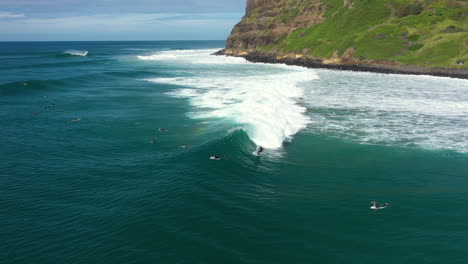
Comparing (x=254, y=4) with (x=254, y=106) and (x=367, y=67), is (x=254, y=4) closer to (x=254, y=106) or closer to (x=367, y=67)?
(x=367, y=67)

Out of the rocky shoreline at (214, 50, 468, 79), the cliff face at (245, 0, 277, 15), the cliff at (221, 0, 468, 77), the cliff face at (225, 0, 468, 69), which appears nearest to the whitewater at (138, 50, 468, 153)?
the rocky shoreline at (214, 50, 468, 79)

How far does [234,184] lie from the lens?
1803cm

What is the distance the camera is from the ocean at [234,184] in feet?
42.5

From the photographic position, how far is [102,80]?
212ft

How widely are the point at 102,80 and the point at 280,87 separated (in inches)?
1326

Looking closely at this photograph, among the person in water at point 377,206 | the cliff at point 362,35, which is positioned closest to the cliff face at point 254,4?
the cliff at point 362,35

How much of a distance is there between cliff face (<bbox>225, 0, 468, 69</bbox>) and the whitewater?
17.7 metres

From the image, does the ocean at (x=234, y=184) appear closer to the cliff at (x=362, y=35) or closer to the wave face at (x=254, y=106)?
the wave face at (x=254, y=106)

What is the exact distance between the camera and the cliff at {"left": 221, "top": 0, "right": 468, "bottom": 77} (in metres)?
74.3

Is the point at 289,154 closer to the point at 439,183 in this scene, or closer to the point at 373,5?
the point at 439,183

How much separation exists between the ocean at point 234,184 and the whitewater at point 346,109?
0.28m

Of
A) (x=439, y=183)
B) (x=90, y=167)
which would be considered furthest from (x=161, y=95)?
(x=439, y=183)

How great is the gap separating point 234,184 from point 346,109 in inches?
947

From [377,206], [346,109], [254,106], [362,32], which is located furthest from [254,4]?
[377,206]
